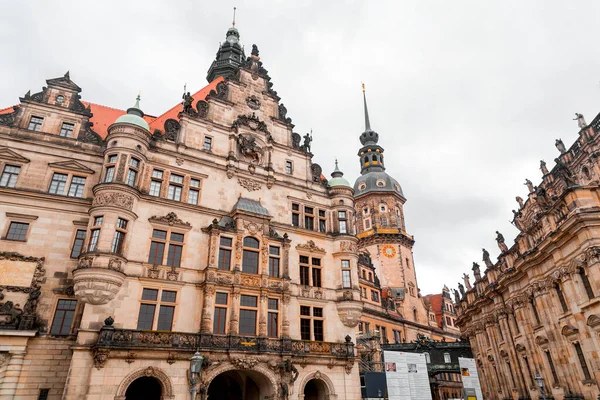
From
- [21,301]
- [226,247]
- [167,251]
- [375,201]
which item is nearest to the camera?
[21,301]

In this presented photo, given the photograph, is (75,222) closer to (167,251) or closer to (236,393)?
(167,251)

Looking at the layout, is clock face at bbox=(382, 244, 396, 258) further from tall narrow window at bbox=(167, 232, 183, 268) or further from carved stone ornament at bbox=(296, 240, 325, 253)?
tall narrow window at bbox=(167, 232, 183, 268)

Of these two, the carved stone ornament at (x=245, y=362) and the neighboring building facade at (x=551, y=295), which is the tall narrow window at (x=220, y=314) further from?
the neighboring building facade at (x=551, y=295)

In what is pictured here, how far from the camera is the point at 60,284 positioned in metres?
20.5

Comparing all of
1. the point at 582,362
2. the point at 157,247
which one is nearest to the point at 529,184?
the point at 582,362

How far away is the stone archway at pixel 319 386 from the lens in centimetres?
2305

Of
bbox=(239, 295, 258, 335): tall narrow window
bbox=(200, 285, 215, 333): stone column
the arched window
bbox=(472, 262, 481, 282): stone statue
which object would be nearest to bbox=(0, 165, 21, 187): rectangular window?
bbox=(200, 285, 215, 333): stone column

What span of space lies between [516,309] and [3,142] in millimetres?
37075

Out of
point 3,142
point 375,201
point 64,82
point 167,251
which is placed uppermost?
point 375,201

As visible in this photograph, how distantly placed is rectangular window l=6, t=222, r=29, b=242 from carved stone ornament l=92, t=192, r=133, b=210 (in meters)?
3.72

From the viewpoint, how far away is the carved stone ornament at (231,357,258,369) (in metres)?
21.4

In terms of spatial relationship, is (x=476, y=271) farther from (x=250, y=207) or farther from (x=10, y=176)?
(x=10, y=176)

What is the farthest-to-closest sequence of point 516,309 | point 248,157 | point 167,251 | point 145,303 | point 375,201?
point 375,201
point 516,309
point 248,157
point 167,251
point 145,303

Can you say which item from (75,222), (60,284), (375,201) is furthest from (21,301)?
(375,201)
